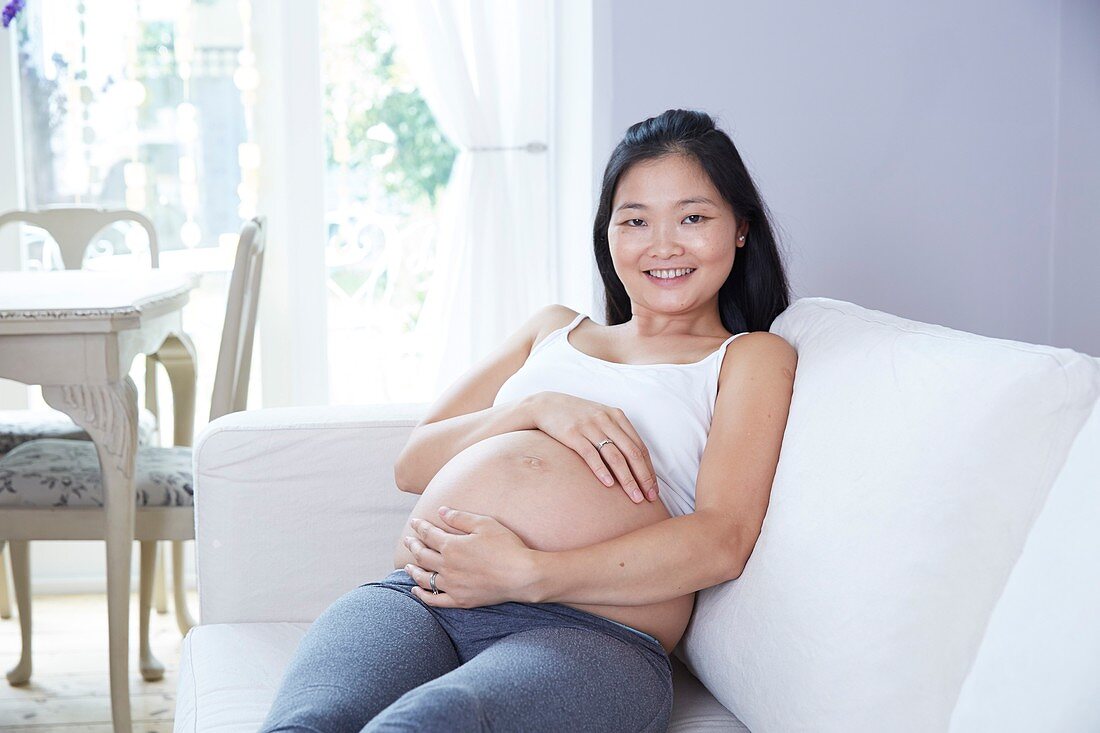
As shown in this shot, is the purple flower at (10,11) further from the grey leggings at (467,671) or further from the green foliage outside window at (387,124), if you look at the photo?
the grey leggings at (467,671)

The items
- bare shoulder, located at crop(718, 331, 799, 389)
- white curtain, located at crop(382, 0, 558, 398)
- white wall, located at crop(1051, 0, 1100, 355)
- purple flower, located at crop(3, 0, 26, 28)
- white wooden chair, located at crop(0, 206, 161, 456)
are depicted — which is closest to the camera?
bare shoulder, located at crop(718, 331, 799, 389)

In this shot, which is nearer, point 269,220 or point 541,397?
point 541,397

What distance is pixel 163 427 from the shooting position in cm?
315

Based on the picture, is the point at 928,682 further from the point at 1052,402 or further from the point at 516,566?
the point at 516,566

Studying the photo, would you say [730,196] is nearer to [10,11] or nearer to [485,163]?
[485,163]

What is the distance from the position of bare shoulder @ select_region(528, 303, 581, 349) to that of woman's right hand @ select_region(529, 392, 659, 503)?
0.97 feet

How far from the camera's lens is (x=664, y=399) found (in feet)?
4.70

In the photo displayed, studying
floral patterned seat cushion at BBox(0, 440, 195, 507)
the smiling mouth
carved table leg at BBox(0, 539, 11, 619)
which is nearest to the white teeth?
the smiling mouth

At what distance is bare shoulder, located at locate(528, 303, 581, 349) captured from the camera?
5.57ft

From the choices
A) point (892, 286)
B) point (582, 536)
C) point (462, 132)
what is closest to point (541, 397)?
point (582, 536)

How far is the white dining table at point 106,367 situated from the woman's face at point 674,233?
37.2 inches

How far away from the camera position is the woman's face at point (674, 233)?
1.51 metres

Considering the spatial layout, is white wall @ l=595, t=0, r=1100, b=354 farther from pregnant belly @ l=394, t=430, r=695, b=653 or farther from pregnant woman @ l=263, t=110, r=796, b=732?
pregnant belly @ l=394, t=430, r=695, b=653

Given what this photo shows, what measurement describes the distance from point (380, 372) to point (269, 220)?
515mm
